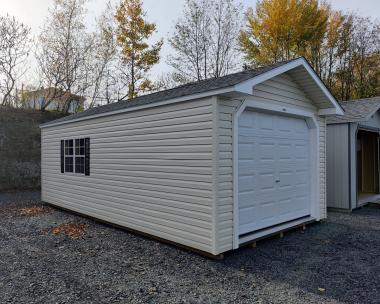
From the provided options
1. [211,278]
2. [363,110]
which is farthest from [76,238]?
[363,110]

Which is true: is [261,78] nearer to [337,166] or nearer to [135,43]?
[337,166]

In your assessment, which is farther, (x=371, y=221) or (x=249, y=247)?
(x=371, y=221)

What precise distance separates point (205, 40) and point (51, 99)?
9.75 meters

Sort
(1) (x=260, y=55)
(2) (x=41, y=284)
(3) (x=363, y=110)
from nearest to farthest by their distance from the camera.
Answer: (2) (x=41, y=284)
(3) (x=363, y=110)
(1) (x=260, y=55)

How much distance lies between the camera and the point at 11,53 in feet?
51.3

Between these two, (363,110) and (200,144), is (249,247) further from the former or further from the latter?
(363,110)

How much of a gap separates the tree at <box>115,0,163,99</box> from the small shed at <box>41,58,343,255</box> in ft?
36.6

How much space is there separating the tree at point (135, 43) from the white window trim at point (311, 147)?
43.9ft

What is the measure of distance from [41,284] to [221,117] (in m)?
3.19

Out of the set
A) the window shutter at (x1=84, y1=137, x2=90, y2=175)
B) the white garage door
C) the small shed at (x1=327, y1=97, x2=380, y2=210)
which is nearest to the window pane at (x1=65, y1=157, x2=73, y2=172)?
the window shutter at (x1=84, y1=137, x2=90, y2=175)

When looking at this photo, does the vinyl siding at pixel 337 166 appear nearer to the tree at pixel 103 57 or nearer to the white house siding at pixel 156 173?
the white house siding at pixel 156 173

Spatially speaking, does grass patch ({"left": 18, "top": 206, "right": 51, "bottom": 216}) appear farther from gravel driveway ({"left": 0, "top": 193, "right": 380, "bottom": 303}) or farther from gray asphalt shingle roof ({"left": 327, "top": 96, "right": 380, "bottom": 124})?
gray asphalt shingle roof ({"left": 327, "top": 96, "right": 380, "bottom": 124})

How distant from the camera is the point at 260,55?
17.9 meters

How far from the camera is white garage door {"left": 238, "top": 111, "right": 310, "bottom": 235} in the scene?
5074mm
